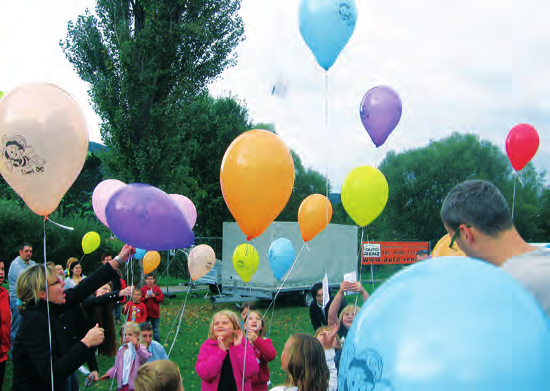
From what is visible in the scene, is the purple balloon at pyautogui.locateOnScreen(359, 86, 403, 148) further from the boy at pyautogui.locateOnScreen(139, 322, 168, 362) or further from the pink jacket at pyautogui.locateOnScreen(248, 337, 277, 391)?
the boy at pyautogui.locateOnScreen(139, 322, 168, 362)

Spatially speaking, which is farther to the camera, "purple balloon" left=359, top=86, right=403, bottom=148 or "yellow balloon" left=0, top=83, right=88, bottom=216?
"purple balloon" left=359, top=86, right=403, bottom=148

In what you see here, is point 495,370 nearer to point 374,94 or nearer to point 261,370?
point 261,370

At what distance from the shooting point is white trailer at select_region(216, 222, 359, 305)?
1270 centimetres

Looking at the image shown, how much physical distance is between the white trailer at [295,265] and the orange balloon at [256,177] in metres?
8.46

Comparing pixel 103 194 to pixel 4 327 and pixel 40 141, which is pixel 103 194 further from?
pixel 40 141

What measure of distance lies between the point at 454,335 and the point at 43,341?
2.60 metres

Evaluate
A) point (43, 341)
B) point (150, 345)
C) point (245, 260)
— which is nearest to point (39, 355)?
point (43, 341)

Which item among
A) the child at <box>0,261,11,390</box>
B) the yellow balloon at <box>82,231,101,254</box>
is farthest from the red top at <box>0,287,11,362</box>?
the yellow balloon at <box>82,231,101,254</box>

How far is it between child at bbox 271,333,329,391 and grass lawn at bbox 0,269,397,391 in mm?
4136

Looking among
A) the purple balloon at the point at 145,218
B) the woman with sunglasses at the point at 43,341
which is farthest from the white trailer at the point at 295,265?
the woman with sunglasses at the point at 43,341

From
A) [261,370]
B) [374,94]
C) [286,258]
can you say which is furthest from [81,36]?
[261,370]

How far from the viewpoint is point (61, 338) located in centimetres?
280

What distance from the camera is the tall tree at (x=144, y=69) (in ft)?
42.6

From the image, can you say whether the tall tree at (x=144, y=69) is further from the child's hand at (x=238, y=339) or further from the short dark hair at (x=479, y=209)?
the short dark hair at (x=479, y=209)
